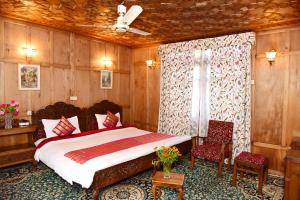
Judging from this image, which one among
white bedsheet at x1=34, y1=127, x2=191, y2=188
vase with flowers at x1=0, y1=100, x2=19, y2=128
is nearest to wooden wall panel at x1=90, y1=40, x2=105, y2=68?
white bedsheet at x1=34, y1=127, x2=191, y2=188

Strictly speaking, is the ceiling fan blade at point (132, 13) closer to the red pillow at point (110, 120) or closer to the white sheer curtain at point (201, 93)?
the white sheer curtain at point (201, 93)

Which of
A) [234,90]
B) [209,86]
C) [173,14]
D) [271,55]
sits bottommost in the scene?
[234,90]

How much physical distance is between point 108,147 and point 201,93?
2892mm

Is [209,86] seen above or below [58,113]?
above

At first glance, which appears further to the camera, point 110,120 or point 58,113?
point 110,120

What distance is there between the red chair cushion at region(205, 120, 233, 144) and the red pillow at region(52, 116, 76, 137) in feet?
10.5

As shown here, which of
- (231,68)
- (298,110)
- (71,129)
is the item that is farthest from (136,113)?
(298,110)

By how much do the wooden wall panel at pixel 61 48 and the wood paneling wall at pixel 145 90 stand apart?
2.31m

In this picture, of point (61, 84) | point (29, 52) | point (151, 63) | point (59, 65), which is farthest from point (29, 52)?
point (151, 63)

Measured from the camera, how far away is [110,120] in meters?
5.70

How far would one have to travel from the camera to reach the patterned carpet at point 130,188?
3414 millimetres

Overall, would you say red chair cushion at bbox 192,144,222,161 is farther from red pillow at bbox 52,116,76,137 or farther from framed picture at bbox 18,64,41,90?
framed picture at bbox 18,64,41,90

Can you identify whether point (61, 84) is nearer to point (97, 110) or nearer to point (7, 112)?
point (97, 110)

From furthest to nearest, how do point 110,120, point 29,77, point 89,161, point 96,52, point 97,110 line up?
1. point 96,52
2. point 97,110
3. point 110,120
4. point 29,77
5. point 89,161
